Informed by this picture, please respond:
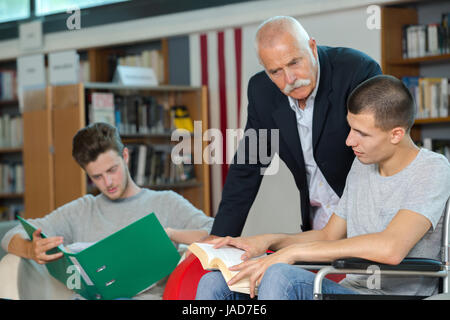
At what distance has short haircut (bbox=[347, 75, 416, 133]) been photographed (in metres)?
1.62

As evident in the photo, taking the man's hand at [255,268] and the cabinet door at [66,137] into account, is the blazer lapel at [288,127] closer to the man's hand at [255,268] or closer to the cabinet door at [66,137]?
the man's hand at [255,268]

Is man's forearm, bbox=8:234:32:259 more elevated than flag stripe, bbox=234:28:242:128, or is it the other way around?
flag stripe, bbox=234:28:242:128

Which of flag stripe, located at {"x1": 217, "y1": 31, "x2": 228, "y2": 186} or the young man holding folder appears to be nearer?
the young man holding folder

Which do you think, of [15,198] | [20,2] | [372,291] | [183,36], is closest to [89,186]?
[183,36]

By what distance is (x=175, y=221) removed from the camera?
2.45 m

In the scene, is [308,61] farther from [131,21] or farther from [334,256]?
[131,21]

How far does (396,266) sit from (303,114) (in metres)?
0.77

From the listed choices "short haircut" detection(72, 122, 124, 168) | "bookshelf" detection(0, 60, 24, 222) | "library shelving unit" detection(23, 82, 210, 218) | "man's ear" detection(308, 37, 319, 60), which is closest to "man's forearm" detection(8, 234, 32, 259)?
"short haircut" detection(72, 122, 124, 168)

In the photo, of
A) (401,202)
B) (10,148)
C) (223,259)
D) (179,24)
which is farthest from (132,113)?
(401,202)

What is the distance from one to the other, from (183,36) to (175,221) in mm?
3199

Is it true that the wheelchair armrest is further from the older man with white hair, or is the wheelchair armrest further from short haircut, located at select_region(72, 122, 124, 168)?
short haircut, located at select_region(72, 122, 124, 168)

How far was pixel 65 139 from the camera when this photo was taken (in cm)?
470

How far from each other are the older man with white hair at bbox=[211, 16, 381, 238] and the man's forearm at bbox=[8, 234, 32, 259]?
Result: 2.27 feet

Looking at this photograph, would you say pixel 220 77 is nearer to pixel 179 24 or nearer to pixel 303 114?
pixel 179 24
